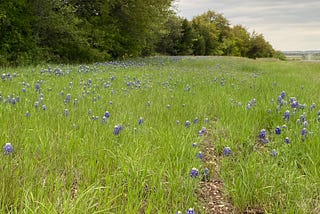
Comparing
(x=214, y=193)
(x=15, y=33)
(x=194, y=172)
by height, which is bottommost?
(x=214, y=193)

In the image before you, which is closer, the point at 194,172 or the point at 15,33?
the point at 194,172

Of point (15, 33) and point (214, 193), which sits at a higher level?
point (15, 33)

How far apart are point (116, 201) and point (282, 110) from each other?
2937 mm

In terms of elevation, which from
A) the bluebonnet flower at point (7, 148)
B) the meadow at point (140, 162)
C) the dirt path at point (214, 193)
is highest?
the bluebonnet flower at point (7, 148)

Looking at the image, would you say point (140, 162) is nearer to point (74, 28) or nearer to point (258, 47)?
point (74, 28)

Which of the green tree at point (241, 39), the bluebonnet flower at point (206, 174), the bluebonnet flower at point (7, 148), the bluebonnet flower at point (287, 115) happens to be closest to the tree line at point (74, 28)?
the bluebonnet flower at point (7, 148)

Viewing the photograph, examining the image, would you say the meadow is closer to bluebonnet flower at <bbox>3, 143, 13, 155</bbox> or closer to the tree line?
bluebonnet flower at <bbox>3, 143, 13, 155</bbox>

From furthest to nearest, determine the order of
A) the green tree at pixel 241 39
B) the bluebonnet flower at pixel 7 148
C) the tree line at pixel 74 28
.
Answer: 1. the green tree at pixel 241 39
2. the tree line at pixel 74 28
3. the bluebonnet flower at pixel 7 148

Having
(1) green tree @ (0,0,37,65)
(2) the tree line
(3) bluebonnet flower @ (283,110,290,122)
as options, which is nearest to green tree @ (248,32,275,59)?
(2) the tree line

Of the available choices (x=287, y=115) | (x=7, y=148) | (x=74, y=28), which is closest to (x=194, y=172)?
(x=7, y=148)

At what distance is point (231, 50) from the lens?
6094 cm

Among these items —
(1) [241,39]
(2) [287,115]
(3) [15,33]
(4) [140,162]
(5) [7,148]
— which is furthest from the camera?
(1) [241,39]

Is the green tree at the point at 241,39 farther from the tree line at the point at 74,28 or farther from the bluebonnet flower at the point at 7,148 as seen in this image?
the bluebonnet flower at the point at 7,148

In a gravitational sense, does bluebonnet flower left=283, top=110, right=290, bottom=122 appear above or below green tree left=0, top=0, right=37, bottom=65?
below
